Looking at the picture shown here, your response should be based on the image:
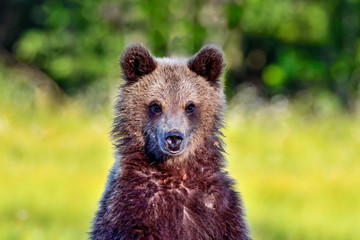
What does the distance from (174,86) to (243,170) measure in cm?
624

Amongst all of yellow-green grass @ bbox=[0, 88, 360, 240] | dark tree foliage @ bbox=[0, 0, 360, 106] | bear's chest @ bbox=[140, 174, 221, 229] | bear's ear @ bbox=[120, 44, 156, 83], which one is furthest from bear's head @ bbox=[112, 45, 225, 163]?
dark tree foliage @ bbox=[0, 0, 360, 106]

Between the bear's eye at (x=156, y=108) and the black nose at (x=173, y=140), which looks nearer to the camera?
the black nose at (x=173, y=140)

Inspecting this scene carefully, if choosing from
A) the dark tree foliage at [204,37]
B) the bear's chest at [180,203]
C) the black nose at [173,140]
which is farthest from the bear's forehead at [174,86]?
the dark tree foliage at [204,37]

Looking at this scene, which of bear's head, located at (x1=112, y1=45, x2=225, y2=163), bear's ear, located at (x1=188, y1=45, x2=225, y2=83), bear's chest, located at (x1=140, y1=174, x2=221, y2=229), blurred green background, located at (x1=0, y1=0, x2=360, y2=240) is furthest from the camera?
blurred green background, located at (x1=0, y1=0, x2=360, y2=240)

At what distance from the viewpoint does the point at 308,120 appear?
15.8 metres

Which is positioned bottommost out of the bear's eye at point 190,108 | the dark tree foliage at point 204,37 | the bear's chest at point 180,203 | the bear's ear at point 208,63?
the bear's chest at point 180,203

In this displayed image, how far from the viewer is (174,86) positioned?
18.8 ft

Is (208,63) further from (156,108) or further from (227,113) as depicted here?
(227,113)

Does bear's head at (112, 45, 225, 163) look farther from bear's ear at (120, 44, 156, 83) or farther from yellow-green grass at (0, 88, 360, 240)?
yellow-green grass at (0, 88, 360, 240)

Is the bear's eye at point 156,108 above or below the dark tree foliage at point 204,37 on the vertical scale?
below

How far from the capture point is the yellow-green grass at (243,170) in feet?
30.4

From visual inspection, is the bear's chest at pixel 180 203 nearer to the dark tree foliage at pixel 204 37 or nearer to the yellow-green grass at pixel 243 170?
the yellow-green grass at pixel 243 170

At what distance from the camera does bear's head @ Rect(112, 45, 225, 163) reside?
5.59 meters

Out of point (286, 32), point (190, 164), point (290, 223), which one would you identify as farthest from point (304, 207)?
point (286, 32)
